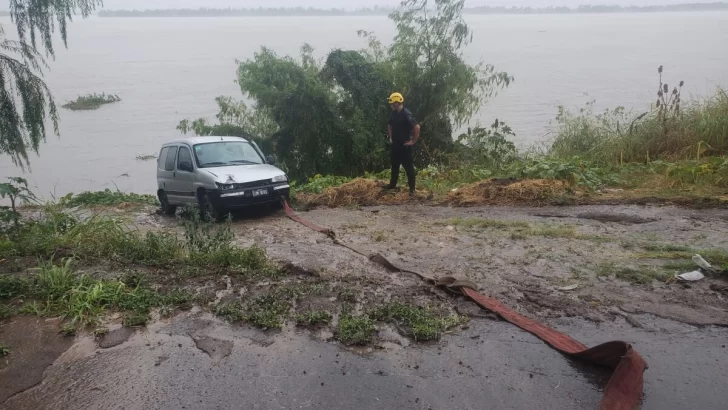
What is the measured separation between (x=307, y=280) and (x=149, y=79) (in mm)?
67817

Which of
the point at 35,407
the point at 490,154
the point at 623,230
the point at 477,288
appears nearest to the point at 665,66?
the point at 490,154

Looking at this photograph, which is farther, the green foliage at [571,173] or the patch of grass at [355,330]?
the green foliage at [571,173]

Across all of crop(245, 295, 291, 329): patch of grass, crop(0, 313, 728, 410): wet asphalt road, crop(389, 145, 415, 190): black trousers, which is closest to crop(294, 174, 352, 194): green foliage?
crop(389, 145, 415, 190): black trousers

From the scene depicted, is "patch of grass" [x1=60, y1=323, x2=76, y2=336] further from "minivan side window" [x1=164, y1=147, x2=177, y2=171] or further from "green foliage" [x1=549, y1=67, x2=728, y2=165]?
"green foliage" [x1=549, y1=67, x2=728, y2=165]

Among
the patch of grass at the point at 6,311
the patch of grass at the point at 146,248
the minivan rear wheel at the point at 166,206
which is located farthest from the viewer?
the minivan rear wheel at the point at 166,206

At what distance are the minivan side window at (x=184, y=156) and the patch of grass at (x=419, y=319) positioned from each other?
7.87m

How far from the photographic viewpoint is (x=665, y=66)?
49.5 m

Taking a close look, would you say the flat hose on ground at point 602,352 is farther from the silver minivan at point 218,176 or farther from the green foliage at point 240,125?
the green foliage at point 240,125

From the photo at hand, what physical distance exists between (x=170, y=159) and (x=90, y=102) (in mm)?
43492

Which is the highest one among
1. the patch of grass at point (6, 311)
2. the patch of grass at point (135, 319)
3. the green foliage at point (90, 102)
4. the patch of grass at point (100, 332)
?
the green foliage at point (90, 102)

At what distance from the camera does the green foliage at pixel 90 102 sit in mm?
49812

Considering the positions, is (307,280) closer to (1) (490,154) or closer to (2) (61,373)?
(2) (61,373)

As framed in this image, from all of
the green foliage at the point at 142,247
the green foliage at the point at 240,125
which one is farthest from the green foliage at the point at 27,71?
the green foliage at the point at 240,125

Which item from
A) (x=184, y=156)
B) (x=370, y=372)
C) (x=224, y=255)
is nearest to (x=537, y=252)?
(x=370, y=372)
